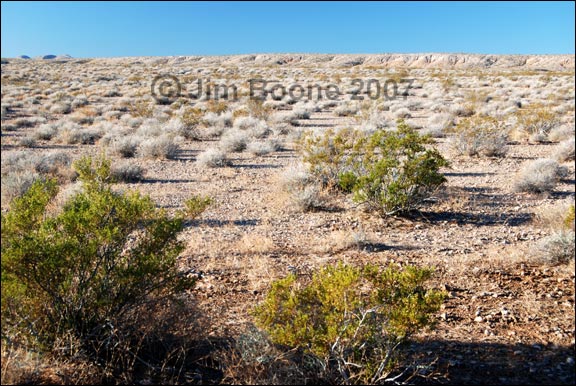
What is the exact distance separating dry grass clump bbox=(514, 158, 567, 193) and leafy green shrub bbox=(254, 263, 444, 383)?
676 centimetres

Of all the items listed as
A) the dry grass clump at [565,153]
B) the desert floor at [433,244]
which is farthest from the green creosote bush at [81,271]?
the dry grass clump at [565,153]

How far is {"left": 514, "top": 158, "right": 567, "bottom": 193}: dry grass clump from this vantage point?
28.0 feet

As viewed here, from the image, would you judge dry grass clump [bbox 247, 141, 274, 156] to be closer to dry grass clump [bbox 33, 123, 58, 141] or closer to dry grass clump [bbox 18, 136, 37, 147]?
dry grass clump [bbox 18, 136, 37, 147]

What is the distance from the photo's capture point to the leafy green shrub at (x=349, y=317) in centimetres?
287

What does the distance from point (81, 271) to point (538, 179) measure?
27.9ft

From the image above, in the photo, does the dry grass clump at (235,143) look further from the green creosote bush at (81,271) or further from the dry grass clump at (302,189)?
the green creosote bush at (81,271)

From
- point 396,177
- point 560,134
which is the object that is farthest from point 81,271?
point 560,134

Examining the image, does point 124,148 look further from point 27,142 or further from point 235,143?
point 27,142

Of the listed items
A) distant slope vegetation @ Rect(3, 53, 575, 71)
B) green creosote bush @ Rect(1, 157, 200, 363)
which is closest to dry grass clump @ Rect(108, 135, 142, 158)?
green creosote bush @ Rect(1, 157, 200, 363)

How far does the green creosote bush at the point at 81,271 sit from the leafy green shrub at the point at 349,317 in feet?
3.28

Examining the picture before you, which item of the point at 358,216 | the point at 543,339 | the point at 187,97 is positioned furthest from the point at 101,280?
the point at 187,97

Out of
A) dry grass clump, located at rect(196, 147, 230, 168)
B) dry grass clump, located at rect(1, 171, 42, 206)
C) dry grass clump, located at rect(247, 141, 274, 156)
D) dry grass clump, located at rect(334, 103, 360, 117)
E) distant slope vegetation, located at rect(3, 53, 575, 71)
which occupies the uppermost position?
distant slope vegetation, located at rect(3, 53, 575, 71)

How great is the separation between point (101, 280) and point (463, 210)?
6510 millimetres

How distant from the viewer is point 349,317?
297 centimetres
